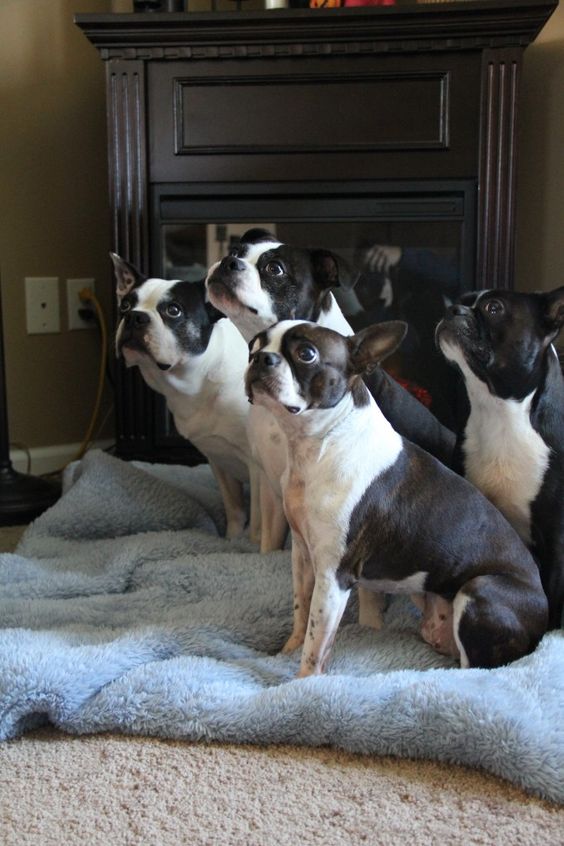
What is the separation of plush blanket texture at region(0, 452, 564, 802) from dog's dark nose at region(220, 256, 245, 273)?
2.03ft

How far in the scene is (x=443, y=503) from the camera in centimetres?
161

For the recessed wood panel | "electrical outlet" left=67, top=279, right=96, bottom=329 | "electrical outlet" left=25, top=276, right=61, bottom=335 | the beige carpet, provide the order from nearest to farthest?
the beige carpet
the recessed wood panel
"electrical outlet" left=25, top=276, right=61, bottom=335
"electrical outlet" left=67, top=279, right=96, bottom=329

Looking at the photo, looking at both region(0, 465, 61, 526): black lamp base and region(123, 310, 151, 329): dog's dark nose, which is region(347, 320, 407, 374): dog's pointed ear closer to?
region(123, 310, 151, 329): dog's dark nose

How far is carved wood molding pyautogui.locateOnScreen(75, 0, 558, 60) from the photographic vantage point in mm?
2629

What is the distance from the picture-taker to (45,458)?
3.23 metres

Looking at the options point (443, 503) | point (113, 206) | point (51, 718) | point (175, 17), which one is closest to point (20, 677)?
point (51, 718)

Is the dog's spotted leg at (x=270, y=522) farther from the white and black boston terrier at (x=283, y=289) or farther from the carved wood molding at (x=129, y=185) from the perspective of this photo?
the carved wood molding at (x=129, y=185)

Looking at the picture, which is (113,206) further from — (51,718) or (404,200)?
(51,718)

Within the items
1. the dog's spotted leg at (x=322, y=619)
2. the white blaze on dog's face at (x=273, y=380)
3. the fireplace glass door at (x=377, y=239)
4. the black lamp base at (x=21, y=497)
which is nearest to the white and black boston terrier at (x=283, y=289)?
the white blaze on dog's face at (x=273, y=380)

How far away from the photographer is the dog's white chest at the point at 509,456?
1.76 m

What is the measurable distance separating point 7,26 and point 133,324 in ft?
4.63

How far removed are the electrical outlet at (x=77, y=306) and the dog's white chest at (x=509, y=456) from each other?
5.88ft

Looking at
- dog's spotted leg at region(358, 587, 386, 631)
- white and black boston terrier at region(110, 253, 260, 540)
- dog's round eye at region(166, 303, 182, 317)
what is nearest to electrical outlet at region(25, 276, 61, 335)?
white and black boston terrier at region(110, 253, 260, 540)

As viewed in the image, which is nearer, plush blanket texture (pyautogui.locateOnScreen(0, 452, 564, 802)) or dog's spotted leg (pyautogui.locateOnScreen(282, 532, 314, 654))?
plush blanket texture (pyautogui.locateOnScreen(0, 452, 564, 802))
